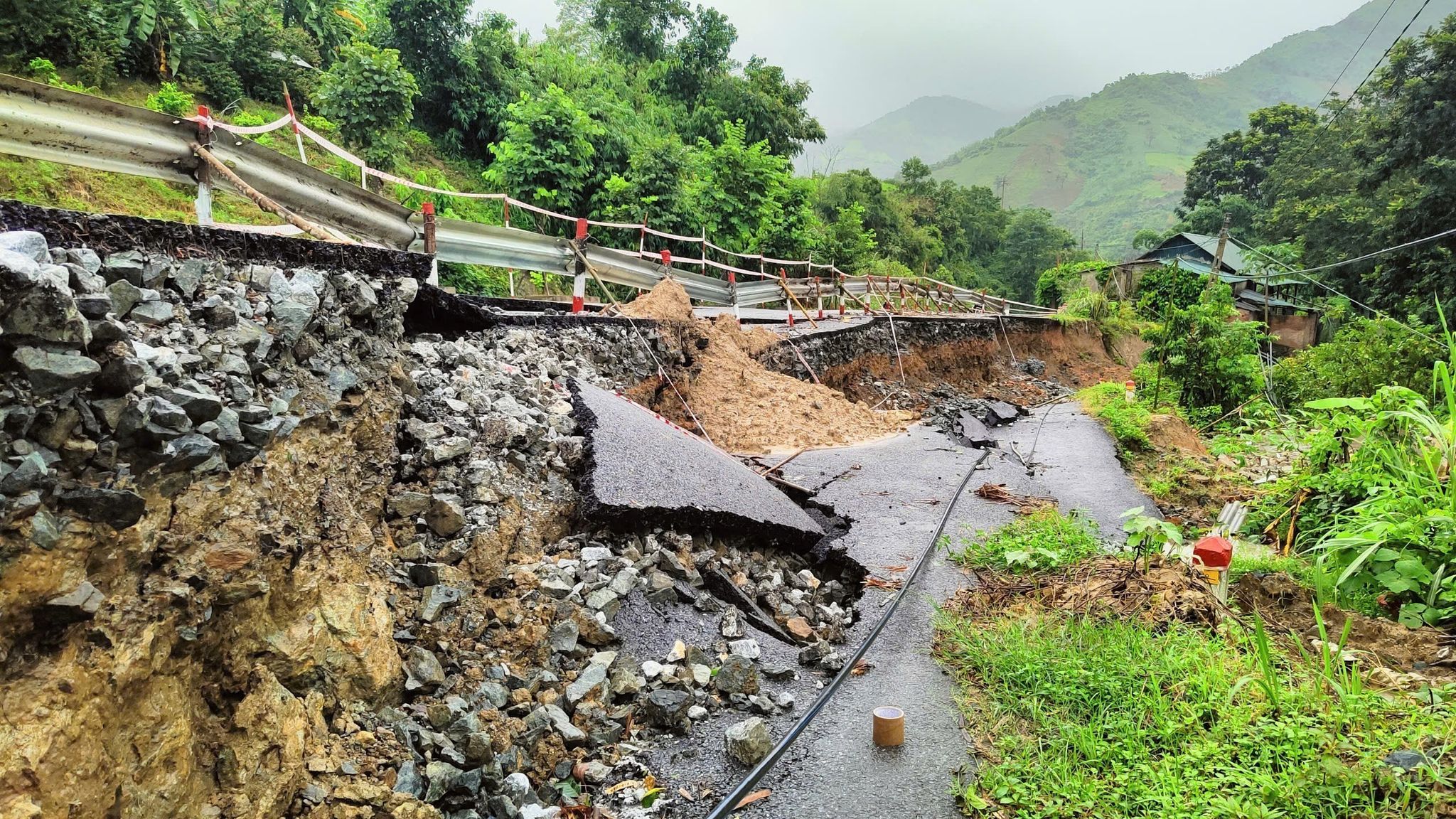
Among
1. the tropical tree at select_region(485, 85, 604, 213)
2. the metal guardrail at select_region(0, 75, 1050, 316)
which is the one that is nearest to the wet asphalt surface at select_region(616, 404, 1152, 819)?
the metal guardrail at select_region(0, 75, 1050, 316)

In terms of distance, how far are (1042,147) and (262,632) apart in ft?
481

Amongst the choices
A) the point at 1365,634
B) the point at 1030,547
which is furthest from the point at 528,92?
the point at 1365,634

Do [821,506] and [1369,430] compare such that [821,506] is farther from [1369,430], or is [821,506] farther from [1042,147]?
[1042,147]

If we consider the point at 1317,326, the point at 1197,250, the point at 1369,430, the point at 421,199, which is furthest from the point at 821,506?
the point at 1197,250

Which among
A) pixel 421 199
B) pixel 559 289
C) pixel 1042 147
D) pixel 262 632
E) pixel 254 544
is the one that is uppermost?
pixel 1042 147

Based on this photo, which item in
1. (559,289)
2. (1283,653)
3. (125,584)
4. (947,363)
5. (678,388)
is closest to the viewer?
(125,584)

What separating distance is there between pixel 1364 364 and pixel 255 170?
12.0 metres

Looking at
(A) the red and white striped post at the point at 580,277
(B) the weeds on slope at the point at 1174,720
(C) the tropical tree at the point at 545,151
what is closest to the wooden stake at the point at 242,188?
(A) the red and white striped post at the point at 580,277

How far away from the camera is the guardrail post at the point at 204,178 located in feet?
13.2

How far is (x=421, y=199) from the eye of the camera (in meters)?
13.5

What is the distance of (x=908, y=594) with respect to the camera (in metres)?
4.36

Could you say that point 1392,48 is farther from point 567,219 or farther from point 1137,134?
point 1137,134

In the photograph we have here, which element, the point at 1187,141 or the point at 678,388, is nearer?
the point at 678,388

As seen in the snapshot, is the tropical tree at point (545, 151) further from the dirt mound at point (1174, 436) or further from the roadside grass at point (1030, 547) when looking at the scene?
the dirt mound at point (1174, 436)
